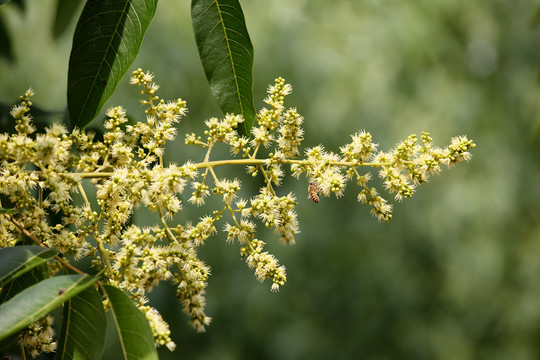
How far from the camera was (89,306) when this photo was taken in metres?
0.64

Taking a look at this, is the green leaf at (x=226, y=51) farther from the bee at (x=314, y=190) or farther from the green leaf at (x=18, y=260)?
the green leaf at (x=18, y=260)

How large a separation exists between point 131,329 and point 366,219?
162 inches

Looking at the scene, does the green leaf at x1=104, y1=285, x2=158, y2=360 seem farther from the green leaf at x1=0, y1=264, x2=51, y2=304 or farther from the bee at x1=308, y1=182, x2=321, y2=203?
the bee at x1=308, y1=182, x2=321, y2=203

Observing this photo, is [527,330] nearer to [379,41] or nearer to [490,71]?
[490,71]

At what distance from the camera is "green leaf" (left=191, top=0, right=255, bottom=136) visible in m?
0.77

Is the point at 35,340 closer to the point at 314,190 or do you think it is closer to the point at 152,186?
the point at 152,186

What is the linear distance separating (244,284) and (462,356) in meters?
2.01

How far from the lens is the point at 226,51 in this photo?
788 mm

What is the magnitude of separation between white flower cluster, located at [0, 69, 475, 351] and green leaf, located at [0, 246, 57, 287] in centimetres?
5

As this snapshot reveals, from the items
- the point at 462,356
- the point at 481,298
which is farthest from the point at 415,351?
the point at 481,298

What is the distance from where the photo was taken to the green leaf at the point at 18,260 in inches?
22.4

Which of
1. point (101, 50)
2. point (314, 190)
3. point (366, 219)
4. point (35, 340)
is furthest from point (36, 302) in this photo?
point (366, 219)

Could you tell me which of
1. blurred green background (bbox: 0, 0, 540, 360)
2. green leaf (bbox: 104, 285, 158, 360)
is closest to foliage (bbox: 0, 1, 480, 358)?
green leaf (bbox: 104, 285, 158, 360)

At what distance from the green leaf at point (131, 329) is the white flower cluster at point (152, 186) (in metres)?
0.05
